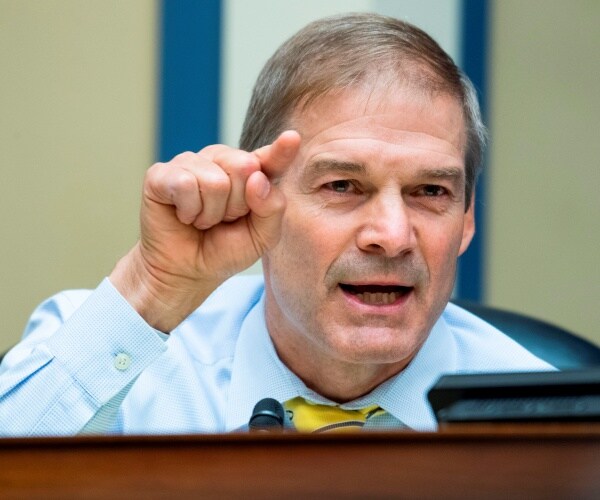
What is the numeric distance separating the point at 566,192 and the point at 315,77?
5.22 feet

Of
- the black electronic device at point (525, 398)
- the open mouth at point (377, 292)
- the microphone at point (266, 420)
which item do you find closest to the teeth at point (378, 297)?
the open mouth at point (377, 292)

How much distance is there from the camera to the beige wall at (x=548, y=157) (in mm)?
3197

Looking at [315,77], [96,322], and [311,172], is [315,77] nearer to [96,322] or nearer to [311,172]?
[311,172]

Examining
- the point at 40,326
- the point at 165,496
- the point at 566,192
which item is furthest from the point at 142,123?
the point at 165,496

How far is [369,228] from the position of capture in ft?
5.63

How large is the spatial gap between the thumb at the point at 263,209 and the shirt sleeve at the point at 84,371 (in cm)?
22

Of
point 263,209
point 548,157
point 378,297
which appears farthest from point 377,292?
point 548,157

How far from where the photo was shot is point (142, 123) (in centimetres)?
295

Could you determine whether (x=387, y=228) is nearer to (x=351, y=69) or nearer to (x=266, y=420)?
(x=351, y=69)

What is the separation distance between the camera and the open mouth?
1.75m

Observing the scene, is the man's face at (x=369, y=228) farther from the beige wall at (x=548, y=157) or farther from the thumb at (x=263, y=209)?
the beige wall at (x=548, y=157)

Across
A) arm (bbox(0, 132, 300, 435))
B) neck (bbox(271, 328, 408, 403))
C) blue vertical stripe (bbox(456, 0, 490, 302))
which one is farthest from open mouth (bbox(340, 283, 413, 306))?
blue vertical stripe (bbox(456, 0, 490, 302))

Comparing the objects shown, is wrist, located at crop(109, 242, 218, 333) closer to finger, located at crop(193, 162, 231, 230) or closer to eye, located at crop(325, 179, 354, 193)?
finger, located at crop(193, 162, 231, 230)

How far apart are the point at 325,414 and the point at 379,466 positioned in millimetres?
1055
